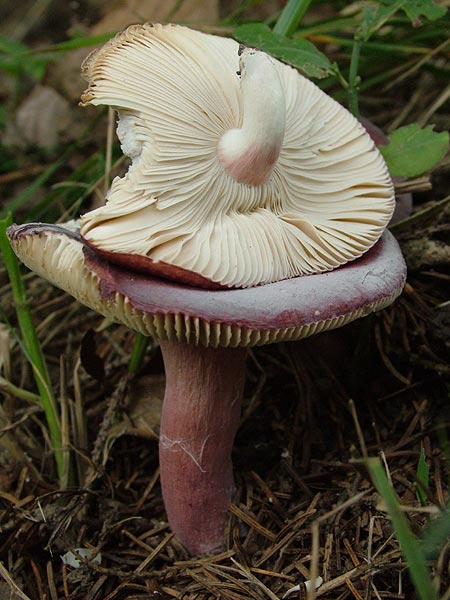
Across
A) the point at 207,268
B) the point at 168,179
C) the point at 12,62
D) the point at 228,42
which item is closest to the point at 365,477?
the point at 207,268

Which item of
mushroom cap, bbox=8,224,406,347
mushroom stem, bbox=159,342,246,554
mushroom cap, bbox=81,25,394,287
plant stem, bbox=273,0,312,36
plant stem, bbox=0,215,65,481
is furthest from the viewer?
plant stem, bbox=273,0,312,36

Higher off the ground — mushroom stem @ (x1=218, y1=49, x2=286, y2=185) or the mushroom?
mushroom stem @ (x1=218, y1=49, x2=286, y2=185)

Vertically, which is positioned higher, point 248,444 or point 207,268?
point 207,268

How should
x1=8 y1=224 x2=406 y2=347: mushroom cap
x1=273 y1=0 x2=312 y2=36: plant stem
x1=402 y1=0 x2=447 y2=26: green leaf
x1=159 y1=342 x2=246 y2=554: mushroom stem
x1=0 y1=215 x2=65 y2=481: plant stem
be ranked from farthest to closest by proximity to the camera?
x1=273 y1=0 x2=312 y2=36: plant stem < x1=402 y1=0 x2=447 y2=26: green leaf < x1=0 y1=215 x2=65 y2=481: plant stem < x1=159 y1=342 x2=246 y2=554: mushroom stem < x1=8 y1=224 x2=406 y2=347: mushroom cap

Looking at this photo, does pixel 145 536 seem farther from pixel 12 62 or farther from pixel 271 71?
pixel 12 62

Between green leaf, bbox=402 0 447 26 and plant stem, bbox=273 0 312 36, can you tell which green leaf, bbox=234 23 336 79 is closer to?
plant stem, bbox=273 0 312 36

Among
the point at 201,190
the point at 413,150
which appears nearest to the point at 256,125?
the point at 201,190

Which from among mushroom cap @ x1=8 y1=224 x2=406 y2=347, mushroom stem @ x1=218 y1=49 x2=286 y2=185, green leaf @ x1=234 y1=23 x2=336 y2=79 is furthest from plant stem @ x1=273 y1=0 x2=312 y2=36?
mushroom cap @ x1=8 y1=224 x2=406 y2=347
